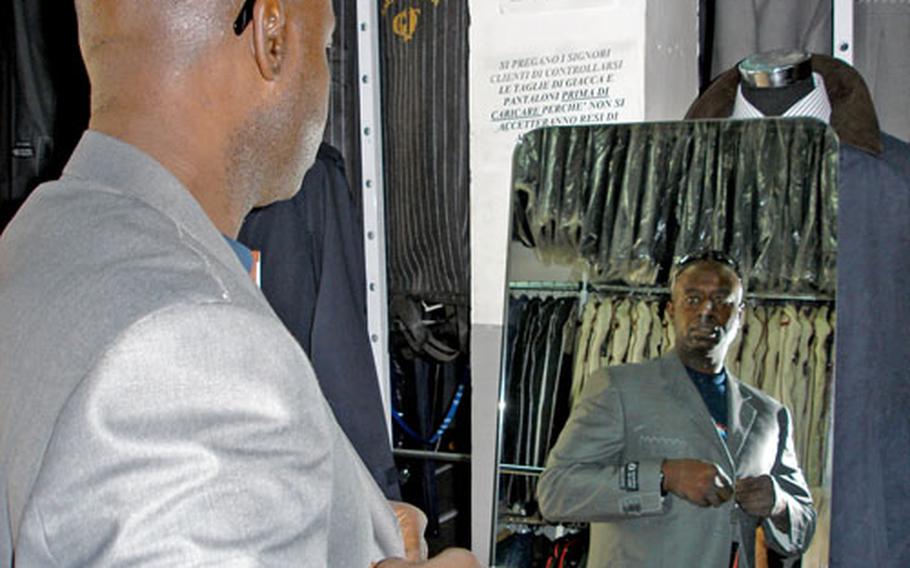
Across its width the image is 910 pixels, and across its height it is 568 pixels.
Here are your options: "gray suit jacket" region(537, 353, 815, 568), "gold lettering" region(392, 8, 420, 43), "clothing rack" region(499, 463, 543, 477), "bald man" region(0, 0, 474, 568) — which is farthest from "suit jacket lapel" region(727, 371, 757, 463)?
"gold lettering" region(392, 8, 420, 43)

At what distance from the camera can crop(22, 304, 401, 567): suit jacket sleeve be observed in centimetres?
55

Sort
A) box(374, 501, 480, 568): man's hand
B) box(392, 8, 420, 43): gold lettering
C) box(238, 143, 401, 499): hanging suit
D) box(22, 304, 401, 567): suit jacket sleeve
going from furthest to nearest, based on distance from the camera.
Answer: box(392, 8, 420, 43): gold lettering → box(238, 143, 401, 499): hanging suit → box(374, 501, 480, 568): man's hand → box(22, 304, 401, 567): suit jacket sleeve

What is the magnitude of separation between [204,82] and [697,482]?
94 cm

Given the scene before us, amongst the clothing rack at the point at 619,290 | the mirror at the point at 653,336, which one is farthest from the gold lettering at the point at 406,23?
the clothing rack at the point at 619,290

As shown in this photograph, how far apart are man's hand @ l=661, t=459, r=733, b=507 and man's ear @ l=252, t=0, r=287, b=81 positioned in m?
0.87

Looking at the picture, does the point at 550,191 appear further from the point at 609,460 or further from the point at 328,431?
the point at 328,431

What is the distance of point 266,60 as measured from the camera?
76cm

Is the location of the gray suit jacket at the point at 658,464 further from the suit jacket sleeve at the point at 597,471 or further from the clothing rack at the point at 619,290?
the clothing rack at the point at 619,290

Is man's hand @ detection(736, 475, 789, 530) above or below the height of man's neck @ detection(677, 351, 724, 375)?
below

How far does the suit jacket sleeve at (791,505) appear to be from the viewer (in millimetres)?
1307

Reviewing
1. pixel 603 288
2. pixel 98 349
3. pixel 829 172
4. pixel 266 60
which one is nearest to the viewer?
pixel 98 349

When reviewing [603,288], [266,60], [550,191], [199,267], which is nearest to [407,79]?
[550,191]

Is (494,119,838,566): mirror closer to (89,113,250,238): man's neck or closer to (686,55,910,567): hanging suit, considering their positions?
(686,55,910,567): hanging suit

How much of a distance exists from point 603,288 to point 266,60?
80 cm
